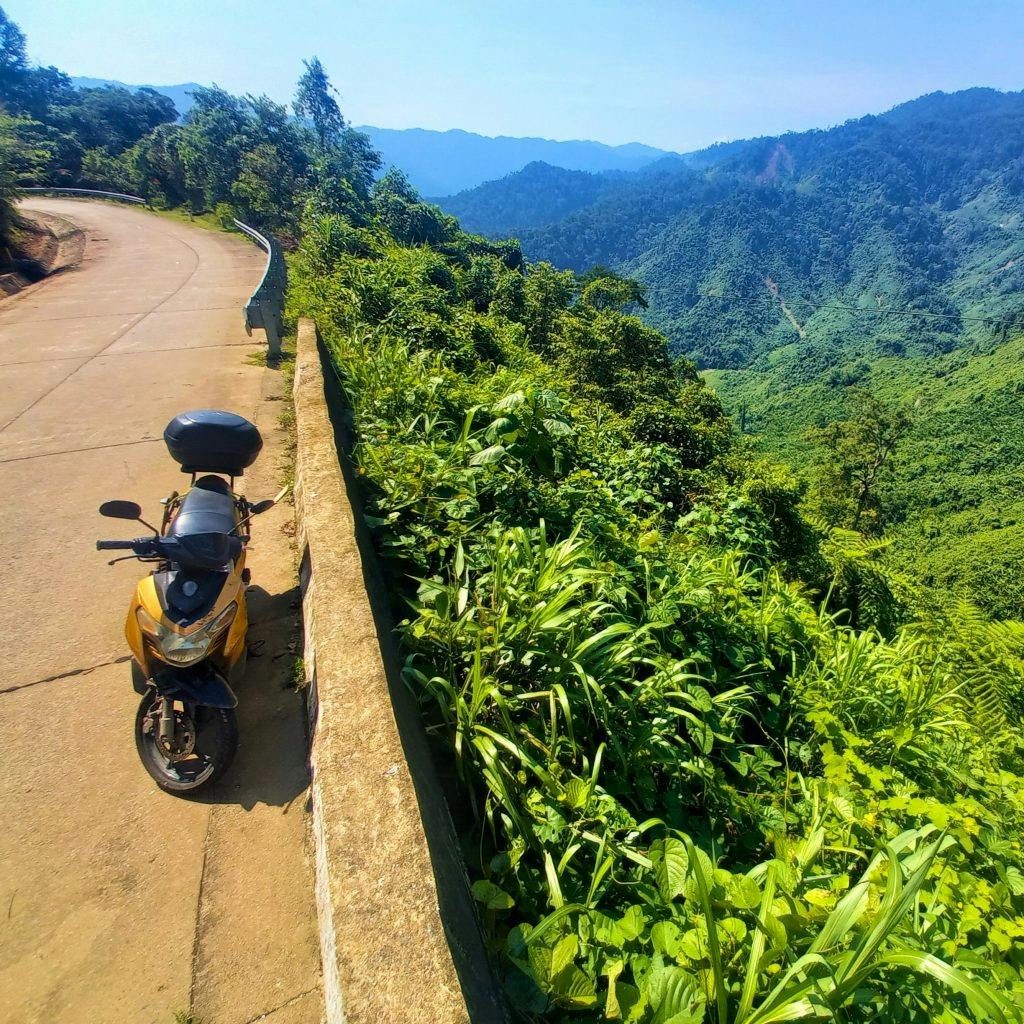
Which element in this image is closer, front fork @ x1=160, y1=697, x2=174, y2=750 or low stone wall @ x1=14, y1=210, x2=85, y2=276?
front fork @ x1=160, y1=697, x2=174, y2=750

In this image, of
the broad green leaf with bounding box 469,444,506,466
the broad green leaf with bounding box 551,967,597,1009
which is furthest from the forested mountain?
the broad green leaf with bounding box 551,967,597,1009

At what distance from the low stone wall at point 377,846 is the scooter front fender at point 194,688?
15.7 inches

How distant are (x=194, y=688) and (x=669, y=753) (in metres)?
2.21

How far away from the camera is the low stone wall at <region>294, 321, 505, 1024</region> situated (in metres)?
1.45

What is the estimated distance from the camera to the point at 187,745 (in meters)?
2.60

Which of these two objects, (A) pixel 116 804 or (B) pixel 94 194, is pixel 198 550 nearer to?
(A) pixel 116 804

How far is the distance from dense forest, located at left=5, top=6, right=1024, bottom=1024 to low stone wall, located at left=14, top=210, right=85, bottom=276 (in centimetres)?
1398

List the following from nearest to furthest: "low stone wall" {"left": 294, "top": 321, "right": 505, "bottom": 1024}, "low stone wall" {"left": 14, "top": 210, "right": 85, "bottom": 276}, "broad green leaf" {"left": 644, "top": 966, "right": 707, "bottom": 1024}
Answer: "low stone wall" {"left": 294, "top": 321, "right": 505, "bottom": 1024}, "broad green leaf" {"left": 644, "top": 966, "right": 707, "bottom": 1024}, "low stone wall" {"left": 14, "top": 210, "right": 85, "bottom": 276}

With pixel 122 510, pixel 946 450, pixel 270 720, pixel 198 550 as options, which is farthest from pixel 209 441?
pixel 946 450

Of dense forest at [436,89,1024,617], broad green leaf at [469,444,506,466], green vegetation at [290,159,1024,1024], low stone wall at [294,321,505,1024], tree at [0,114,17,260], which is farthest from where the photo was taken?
dense forest at [436,89,1024,617]

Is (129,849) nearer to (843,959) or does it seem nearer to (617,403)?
(843,959)

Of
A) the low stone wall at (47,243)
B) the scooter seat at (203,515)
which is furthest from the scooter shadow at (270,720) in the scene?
the low stone wall at (47,243)

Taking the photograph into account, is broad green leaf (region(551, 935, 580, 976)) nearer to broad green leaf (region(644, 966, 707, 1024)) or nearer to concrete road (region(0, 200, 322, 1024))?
broad green leaf (region(644, 966, 707, 1024))

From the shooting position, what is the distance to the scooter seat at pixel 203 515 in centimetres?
262
